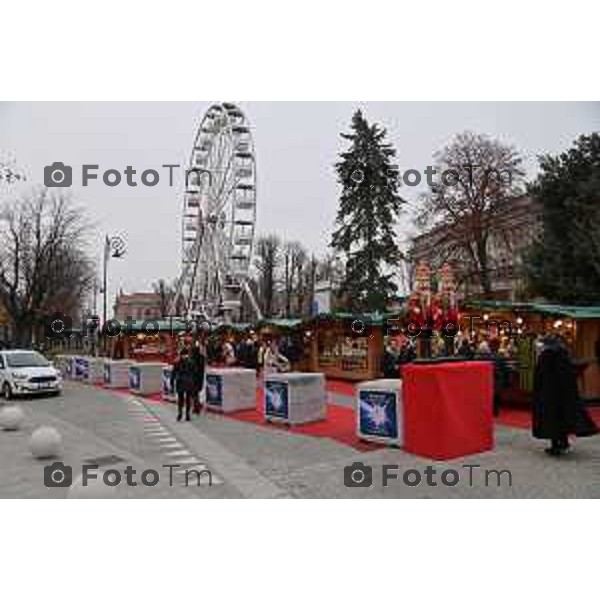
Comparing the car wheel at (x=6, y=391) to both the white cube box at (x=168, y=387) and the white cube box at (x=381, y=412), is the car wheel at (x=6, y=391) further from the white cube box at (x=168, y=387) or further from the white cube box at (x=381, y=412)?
the white cube box at (x=381, y=412)

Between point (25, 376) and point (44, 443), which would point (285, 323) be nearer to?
point (25, 376)

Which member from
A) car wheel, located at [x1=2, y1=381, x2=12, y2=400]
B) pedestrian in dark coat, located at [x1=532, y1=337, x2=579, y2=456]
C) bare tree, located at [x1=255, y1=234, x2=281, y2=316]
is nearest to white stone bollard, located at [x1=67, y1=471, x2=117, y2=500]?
pedestrian in dark coat, located at [x1=532, y1=337, x2=579, y2=456]

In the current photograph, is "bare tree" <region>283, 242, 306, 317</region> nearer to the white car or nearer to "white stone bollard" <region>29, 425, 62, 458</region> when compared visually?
the white car

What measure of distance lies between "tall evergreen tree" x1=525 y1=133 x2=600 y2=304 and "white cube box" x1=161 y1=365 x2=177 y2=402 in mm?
15324

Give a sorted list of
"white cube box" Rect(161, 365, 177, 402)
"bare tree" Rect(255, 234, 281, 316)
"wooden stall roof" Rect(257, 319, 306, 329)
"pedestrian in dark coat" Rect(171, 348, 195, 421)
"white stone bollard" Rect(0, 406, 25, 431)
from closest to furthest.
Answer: "white stone bollard" Rect(0, 406, 25, 431)
"pedestrian in dark coat" Rect(171, 348, 195, 421)
"white cube box" Rect(161, 365, 177, 402)
"wooden stall roof" Rect(257, 319, 306, 329)
"bare tree" Rect(255, 234, 281, 316)

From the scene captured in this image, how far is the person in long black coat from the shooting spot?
9805 millimetres

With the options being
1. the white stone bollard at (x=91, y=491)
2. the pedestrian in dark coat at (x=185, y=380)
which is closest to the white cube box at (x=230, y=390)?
the pedestrian in dark coat at (x=185, y=380)

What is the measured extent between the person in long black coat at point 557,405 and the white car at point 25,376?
15.7 meters

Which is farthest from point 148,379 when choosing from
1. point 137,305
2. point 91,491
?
point 137,305

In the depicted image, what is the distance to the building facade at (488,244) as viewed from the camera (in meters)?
34.8

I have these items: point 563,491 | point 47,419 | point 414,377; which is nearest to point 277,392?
point 414,377

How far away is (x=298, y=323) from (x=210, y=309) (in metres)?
11.3

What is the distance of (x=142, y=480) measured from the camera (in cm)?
912

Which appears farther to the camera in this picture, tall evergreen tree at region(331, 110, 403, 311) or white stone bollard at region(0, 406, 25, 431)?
tall evergreen tree at region(331, 110, 403, 311)
